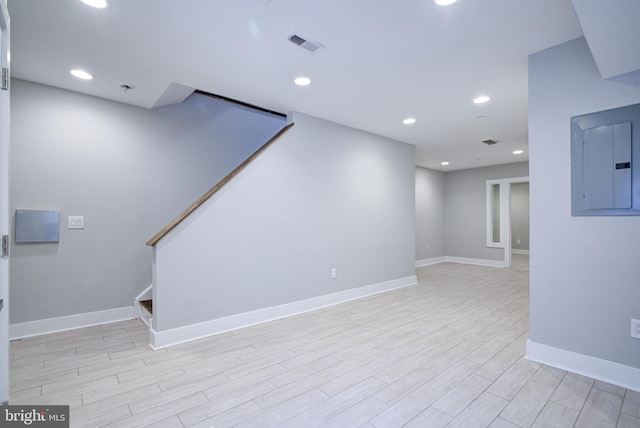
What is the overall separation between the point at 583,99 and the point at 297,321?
10.8 feet

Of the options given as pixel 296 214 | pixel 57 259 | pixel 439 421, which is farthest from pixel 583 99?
pixel 57 259

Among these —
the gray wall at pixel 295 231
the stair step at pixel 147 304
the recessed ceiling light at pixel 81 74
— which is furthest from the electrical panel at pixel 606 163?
the recessed ceiling light at pixel 81 74

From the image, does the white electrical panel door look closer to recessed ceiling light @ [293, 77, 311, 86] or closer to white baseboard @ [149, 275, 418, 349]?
recessed ceiling light @ [293, 77, 311, 86]

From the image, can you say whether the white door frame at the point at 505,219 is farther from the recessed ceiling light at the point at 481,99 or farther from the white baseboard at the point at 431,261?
the recessed ceiling light at the point at 481,99

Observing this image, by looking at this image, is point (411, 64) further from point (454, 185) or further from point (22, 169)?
point (454, 185)

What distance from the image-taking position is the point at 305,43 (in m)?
2.25

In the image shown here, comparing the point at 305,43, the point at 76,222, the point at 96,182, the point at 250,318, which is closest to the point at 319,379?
the point at 250,318

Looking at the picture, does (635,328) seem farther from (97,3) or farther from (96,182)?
(96,182)

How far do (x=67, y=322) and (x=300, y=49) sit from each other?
363cm

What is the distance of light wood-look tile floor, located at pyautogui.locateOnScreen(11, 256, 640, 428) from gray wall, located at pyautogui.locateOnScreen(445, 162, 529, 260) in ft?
15.1

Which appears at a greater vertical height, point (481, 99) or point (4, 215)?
point (481, 99)

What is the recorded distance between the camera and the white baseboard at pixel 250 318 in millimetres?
2746

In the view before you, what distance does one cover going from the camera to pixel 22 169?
2.95 m

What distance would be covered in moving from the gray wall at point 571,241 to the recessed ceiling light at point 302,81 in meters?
1.92
